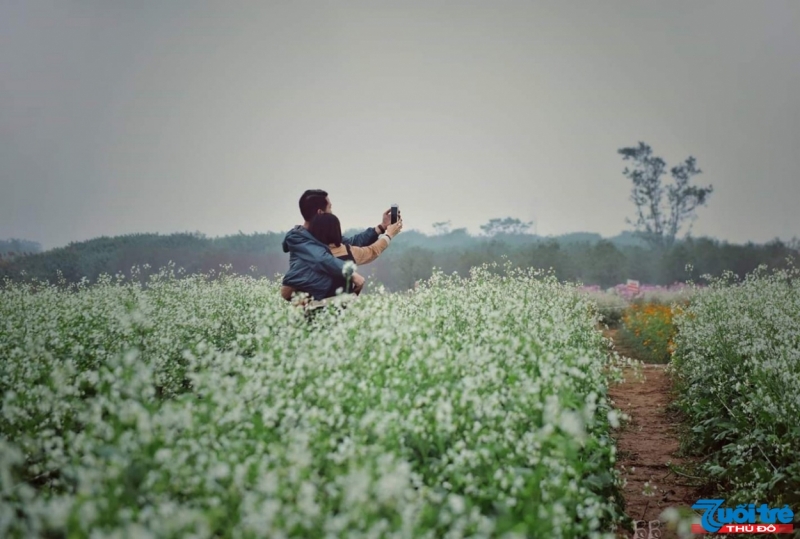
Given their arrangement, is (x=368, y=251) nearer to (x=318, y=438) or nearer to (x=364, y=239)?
(x=364, y=239)

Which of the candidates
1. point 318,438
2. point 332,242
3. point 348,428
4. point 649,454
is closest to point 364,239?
point 332,242

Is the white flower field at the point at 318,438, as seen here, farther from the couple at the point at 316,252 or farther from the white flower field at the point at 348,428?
the couple at the point at 316,252

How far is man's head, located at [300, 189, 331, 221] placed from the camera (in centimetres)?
648

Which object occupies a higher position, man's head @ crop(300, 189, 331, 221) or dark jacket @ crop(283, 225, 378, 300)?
man's head @ crop(300, 189, 331, 221)

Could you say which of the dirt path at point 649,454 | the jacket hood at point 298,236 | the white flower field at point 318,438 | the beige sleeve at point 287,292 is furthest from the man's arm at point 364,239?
the dirt path at point 649,454

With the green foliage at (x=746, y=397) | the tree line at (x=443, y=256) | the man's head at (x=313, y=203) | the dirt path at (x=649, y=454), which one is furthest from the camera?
the tree line at (x=443, y=256)

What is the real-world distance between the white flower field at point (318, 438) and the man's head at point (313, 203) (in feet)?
3.95

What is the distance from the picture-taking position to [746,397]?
6066 mm

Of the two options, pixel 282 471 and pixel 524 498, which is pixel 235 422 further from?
pixel 524 498

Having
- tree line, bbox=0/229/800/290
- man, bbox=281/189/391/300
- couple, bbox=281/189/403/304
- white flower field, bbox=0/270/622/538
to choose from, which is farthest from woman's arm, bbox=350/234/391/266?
tree line, bbox=0/229/800/290

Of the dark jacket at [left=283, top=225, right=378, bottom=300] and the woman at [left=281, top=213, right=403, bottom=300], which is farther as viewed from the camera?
the woman at [left=281, top=213, right=403, bottom=300]

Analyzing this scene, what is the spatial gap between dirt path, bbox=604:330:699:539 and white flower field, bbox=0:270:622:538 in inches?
24.3

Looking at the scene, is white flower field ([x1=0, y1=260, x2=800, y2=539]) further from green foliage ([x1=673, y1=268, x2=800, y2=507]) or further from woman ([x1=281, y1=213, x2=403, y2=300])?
woman ([x1=281, y1=213, x2=403, y2=300])

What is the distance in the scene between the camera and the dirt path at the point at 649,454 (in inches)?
Result: 212
